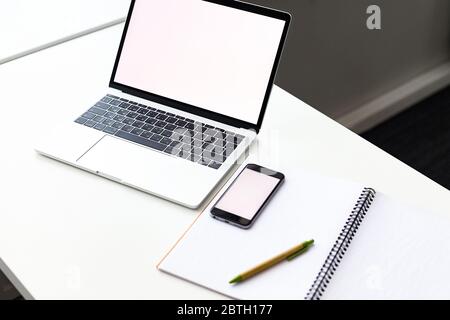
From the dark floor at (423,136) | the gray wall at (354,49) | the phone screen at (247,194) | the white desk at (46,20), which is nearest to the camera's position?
the phone screen at (247,194)

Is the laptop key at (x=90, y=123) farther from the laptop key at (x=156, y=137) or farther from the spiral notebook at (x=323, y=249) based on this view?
the spiral notebook at (x=323, y=249)

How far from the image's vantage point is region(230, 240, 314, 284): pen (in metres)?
0.72

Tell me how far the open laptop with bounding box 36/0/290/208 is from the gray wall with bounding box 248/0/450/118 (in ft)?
2.17

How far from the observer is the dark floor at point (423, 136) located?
1.93m

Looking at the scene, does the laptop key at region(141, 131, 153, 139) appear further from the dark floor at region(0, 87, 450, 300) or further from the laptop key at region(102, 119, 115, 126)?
the dark floor at region(0, 87, 450, 300)

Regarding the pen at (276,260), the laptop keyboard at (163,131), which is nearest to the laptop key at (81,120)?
the laptop keyboard at (163,131)

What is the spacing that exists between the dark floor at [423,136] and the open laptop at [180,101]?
45.8 inches

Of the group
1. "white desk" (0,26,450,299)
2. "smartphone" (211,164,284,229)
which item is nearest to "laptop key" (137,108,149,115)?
"white desk" (0,26,450,299)

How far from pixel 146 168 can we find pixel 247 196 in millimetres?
167

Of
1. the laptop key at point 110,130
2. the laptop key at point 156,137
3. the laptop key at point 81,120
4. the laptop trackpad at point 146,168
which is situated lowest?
the laptop trackpad at point 146,168
